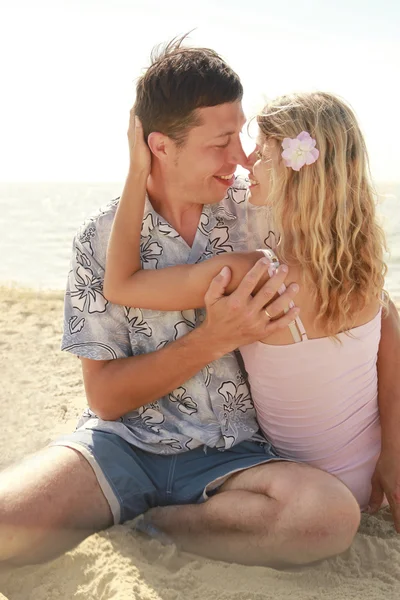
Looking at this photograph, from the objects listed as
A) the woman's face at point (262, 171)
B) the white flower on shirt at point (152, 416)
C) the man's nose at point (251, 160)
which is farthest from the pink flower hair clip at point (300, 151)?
the white flower on shirt at point (152, 416)

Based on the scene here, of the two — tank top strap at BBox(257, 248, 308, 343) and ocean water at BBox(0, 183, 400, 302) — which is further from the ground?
tank top strap at BBox(257, 248, 308, 343)

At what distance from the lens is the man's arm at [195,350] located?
2812 millimetres

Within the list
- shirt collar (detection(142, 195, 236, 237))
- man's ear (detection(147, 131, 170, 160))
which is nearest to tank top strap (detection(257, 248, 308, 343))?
shirt collar (detection(142, 195, 236, 237))

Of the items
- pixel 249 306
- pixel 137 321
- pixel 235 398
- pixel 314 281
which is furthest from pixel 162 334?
pixel 314 281

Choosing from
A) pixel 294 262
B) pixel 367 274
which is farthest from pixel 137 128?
pixel 367 274

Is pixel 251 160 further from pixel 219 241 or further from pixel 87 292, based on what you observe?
pixel 87 292

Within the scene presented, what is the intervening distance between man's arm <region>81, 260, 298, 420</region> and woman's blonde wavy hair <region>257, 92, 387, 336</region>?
0.17 m

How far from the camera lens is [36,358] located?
572 cm

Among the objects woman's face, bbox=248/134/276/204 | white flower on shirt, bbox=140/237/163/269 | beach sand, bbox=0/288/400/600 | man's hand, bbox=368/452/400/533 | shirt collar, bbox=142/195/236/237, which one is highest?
woman's face, bbox=248/134/276/204

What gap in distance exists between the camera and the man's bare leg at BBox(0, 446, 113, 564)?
271cm

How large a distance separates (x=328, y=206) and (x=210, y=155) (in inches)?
25.2

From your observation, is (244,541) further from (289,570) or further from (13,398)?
(13,398)

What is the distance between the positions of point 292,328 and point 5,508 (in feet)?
4.08

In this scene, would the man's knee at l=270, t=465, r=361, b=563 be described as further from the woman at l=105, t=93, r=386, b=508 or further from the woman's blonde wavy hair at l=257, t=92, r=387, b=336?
the woman's blonde wavy hair at l=257, t=92, r=387, b=336
